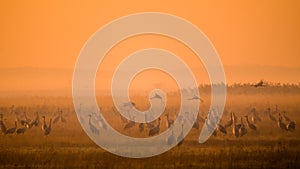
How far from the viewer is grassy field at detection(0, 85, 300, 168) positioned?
2961 millimetres

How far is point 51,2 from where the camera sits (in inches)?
121

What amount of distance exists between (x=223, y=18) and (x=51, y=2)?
1.24 metres

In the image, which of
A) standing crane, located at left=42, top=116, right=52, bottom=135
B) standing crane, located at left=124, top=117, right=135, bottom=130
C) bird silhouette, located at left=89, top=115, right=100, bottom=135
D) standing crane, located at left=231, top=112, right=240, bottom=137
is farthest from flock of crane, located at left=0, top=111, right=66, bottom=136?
standing crane, located at left=231, top=112, right=240, bottom=137

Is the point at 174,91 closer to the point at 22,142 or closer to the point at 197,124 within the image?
the point at 197,124

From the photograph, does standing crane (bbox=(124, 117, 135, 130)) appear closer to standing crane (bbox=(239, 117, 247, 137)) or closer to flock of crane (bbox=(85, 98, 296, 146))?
flock of crane (bbox=(85, 98, 296, 146))

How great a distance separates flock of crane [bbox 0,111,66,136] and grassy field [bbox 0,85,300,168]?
0.08 ft

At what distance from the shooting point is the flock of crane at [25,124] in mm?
2982

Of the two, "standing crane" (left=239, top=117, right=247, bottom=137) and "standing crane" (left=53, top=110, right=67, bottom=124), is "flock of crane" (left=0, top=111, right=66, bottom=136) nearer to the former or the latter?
"standing crane" (left=53, top=110, right=67, bottom=124)

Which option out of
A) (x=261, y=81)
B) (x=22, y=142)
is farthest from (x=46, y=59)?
(x=261, y=81)

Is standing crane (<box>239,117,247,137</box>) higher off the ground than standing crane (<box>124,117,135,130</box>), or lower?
lower

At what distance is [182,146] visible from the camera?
2973mm

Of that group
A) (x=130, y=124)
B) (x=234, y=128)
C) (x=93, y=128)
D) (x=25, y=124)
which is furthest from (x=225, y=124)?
(x=25, y=124)

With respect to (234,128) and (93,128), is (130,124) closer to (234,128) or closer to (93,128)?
(93,128)

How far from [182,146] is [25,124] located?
43.3 inches
